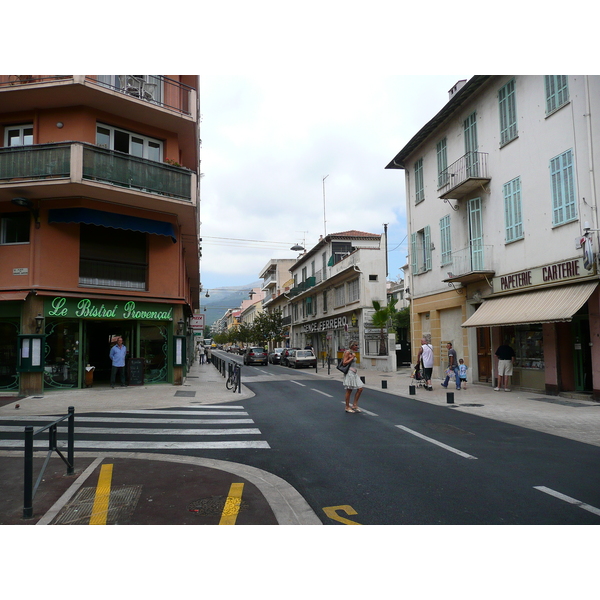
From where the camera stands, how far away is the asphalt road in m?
4.78

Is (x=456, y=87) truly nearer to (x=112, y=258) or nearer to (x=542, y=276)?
(x=542, y=276)

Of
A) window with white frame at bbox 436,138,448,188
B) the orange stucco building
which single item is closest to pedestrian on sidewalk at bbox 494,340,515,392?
window with white frame at bbox 436,138,448,188

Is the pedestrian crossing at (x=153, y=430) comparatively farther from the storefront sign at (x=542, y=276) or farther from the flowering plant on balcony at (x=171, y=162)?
the storefront sign at (x=542, y=276)

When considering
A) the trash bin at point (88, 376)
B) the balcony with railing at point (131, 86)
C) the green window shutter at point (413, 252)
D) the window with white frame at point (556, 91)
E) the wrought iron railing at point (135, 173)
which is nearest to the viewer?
the window with white frame at point (556, 91)

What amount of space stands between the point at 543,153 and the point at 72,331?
15.9 meters

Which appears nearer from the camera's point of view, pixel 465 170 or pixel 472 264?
pixel 472 264

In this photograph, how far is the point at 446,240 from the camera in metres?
20.7

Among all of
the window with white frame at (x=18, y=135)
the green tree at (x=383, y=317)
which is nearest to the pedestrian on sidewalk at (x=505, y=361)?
the green tree at (x=383, y=317)

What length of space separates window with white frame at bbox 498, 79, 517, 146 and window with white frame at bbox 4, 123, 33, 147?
16109mm

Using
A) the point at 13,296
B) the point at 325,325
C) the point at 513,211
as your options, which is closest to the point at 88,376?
the point at 13,296

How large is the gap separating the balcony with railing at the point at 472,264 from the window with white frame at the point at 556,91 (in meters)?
5.07

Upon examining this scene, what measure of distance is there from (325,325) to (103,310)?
29051 mm

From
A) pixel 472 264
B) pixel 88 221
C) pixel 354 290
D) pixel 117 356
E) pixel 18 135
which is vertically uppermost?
pixel 18 135

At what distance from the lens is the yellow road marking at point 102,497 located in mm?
4645
